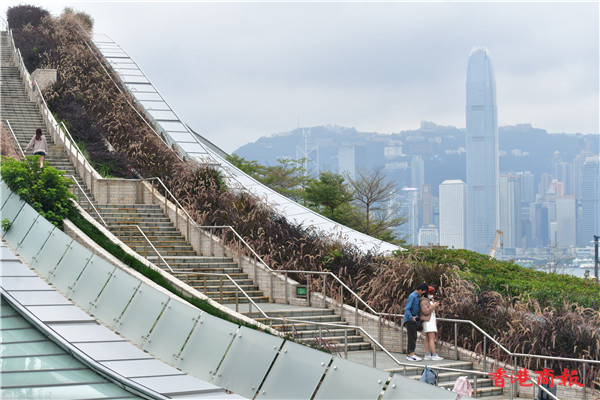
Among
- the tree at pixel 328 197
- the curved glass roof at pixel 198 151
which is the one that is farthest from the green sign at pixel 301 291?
the tree at pixel 328 197

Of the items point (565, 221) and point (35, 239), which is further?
point (565, 221)

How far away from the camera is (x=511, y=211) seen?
6865 inches

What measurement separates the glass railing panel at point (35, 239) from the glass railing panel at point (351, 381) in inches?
334

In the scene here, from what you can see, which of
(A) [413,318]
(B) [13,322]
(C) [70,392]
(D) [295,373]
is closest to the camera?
(C) [70,392]

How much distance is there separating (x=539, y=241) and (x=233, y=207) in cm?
13896

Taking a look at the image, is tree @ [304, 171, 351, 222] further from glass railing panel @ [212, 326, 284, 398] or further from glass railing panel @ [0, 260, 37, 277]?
glass railing panel @ [212, 326, 284, 398]

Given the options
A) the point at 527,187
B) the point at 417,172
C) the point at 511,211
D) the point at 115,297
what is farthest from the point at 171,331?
the point at 417,172

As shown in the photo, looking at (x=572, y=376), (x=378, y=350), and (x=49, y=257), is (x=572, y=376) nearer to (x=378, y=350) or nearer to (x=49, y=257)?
(x=378, y=350)

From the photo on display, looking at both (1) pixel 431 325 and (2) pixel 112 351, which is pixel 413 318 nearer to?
(1) pixel 431 325

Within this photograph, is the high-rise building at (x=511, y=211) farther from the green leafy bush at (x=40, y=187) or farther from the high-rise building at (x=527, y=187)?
→ the green leafy bush at (x=40, y=187)

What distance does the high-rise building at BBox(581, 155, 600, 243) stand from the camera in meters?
142

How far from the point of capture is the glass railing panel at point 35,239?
1480 cm

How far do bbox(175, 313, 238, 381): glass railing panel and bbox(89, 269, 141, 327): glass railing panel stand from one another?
2.09 m

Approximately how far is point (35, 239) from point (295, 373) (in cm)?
836
